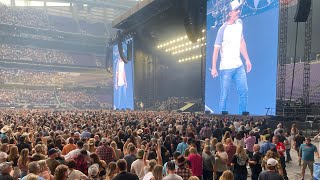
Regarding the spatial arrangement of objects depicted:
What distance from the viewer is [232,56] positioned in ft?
86.6

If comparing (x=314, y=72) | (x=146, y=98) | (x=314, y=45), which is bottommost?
(x=146, y=98)

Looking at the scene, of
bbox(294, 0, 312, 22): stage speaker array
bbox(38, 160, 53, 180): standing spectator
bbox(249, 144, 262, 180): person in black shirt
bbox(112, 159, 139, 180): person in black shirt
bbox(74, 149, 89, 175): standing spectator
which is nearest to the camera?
bbox(112, 159, 139, 180): person in black shirt

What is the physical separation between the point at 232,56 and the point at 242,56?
101cm

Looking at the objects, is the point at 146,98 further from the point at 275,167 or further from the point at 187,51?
the point at 275,167

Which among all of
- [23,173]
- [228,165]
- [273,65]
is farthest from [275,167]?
[273,65]

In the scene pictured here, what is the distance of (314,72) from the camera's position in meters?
32.7

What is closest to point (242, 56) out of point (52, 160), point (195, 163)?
point (195, 163)

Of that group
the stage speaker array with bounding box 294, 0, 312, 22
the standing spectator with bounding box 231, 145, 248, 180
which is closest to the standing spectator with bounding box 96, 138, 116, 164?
the standing spectator with bounding box 231, 145, 248, 180

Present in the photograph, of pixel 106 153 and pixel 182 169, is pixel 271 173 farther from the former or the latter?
pixel 106 153

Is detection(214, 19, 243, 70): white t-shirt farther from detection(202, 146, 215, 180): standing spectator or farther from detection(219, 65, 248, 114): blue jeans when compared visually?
detection(202, 146, 215, 180): standing spectator

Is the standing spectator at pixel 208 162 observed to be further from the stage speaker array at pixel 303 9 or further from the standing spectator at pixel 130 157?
the stage speaker array at pixel 303 9

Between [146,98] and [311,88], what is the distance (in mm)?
21624

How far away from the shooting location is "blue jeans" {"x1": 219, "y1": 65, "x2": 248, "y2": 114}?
83.4 ft

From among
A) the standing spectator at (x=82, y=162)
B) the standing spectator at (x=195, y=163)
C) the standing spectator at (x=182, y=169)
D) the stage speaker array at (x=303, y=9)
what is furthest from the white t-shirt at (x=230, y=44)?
the standing spectator at (x=82, y=162)
